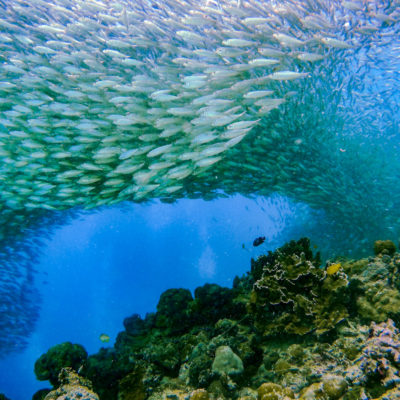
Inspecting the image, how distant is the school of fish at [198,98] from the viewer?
→ 23.5ft

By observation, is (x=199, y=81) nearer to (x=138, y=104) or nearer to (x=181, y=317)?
(x=138, y=104)

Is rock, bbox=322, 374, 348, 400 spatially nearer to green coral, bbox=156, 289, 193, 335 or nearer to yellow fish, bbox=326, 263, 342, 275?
yellow fish, bbox=326, 263, 342, 275

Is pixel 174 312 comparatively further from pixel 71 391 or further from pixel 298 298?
pixel 298 298

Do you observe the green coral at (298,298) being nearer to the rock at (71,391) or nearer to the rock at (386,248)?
the rock at (386,248)

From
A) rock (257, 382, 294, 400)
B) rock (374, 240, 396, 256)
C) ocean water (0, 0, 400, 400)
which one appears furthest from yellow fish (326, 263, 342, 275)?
ocean water (0, 0, 400, 400)

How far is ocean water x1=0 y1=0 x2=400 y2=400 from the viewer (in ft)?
23.7

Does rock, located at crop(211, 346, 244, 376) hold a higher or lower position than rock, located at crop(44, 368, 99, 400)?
lower

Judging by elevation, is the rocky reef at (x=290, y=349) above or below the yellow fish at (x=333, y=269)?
below

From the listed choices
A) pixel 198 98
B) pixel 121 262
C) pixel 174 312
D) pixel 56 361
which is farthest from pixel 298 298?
pixel 121 262

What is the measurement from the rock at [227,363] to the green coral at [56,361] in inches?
193

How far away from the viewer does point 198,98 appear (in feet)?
22.2

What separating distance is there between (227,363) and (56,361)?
225 inches

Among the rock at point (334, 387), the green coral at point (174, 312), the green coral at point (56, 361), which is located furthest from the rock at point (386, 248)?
the green coral at point (56, 361)

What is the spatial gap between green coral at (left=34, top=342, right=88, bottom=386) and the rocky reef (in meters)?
1.25
